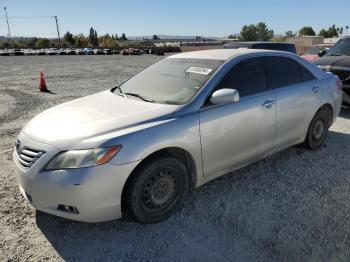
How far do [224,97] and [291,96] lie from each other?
1445mm

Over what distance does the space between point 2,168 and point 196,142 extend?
3.04 m

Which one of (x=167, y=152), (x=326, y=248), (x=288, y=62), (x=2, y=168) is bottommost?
(x=326, y=248)

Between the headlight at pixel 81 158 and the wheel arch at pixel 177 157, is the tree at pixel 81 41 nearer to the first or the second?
the wheel arch at pixel 177 157

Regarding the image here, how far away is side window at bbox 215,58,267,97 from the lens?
395cm

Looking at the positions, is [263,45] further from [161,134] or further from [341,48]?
[161,134]

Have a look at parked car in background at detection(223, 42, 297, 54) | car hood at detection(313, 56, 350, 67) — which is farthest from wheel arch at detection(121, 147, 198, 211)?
parked car in background at detection(223, 42, 297, 54)

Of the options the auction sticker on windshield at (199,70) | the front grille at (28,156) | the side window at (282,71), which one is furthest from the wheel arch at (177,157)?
the side window at (282,71)

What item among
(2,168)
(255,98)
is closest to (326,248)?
(255,98)

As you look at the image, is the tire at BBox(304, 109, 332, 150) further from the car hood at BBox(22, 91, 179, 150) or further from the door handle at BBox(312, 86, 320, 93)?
the car hood at BBox(22, 91, 179, 150)

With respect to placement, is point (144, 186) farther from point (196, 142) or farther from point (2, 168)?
point (2, 168)

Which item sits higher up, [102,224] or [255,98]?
[255,98]

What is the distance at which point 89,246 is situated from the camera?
124 inches

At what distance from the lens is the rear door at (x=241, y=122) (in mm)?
3666

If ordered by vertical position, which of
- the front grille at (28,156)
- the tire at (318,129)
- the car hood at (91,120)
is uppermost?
the car hood at (91,120)
